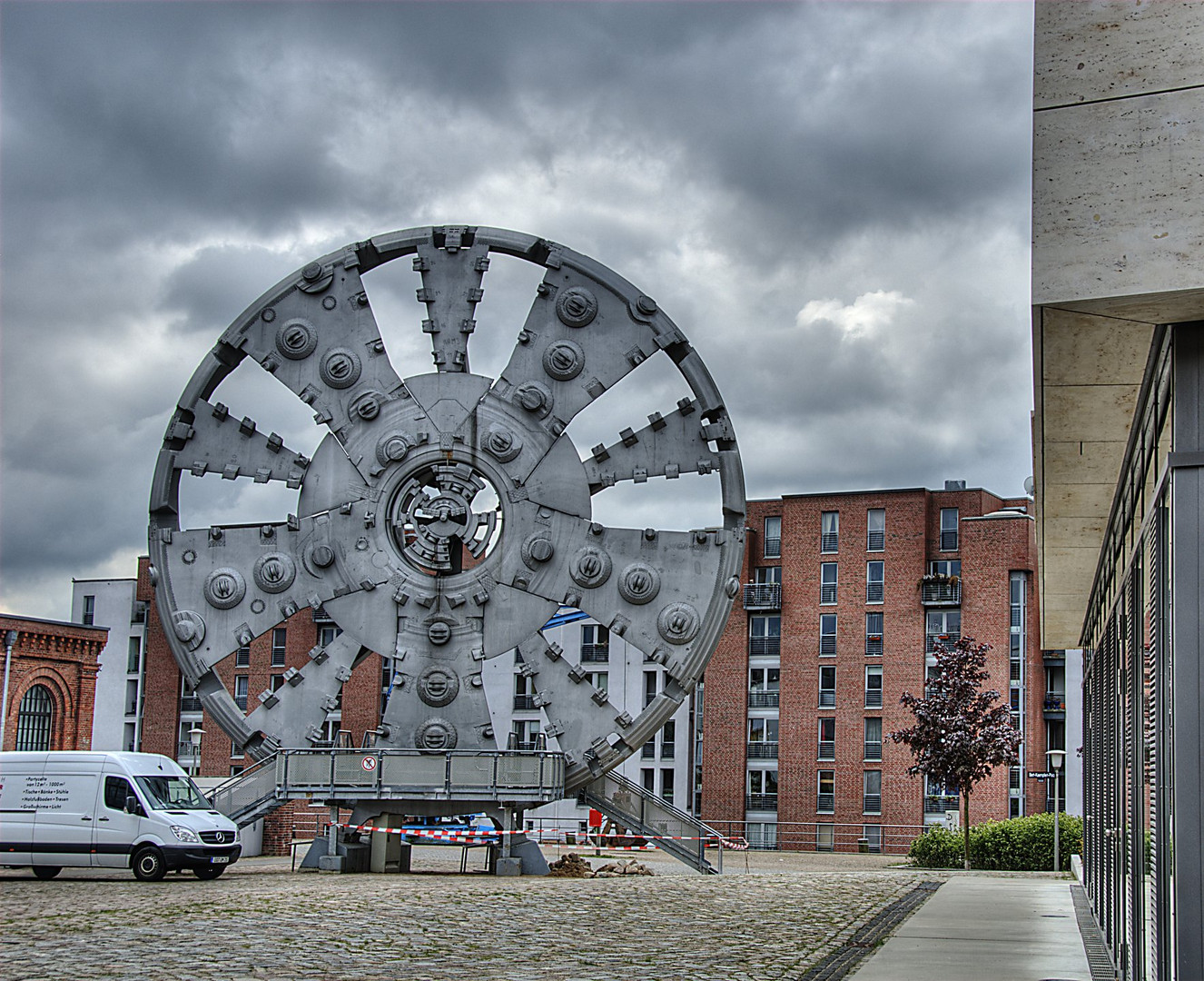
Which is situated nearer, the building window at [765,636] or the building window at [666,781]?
the building window at [765,636]

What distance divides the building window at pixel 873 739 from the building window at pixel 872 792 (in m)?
0.61

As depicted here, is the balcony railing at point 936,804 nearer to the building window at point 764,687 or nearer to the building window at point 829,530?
the building window at point 764,687

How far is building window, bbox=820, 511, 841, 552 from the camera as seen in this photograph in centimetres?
6662

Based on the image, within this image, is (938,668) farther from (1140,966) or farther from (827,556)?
(1140,966)

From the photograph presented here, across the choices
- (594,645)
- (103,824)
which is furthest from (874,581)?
(103,824)

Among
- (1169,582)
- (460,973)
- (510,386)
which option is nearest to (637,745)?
(510,386)

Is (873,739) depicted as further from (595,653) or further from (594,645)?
(594,645)

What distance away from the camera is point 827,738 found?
65.2 m

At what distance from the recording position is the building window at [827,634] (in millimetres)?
66062

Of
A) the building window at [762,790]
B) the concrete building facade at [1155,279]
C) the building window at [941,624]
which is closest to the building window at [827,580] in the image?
the building window at [941,624]

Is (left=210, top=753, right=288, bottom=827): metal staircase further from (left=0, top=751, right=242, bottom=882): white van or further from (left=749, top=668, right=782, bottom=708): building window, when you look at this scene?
(left=749, top=668, right=782, bottom=708): building window

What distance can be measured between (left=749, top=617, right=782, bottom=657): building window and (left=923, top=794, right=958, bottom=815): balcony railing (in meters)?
9.37

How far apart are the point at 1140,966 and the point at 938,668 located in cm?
3693

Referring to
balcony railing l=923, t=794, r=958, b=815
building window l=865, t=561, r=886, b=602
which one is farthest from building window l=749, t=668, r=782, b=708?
balcony railing l=923, t=794, r=958, b=815
